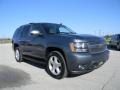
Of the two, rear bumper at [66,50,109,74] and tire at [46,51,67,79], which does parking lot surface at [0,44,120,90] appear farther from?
rear bumper at [66,50,109,74]

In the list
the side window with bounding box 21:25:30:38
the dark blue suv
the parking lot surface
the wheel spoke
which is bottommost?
the parking lot surface

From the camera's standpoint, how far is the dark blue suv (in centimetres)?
570

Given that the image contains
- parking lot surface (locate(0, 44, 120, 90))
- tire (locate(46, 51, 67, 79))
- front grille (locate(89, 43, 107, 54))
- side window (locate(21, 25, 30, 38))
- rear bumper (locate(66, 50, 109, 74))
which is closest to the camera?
parking lot surface (locate(0, 44, 120, 90))

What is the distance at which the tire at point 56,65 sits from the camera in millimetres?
5996

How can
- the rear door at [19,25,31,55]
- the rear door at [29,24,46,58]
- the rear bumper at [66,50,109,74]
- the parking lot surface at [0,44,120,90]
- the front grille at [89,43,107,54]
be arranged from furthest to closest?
the rear door at [19,25,31,55]
the rear door at [29,24,46,58]
the front grille at [89,43,107,54]
the rear bumper at [66,50,109,74]
the parking lot surface at [0,44,120,90]

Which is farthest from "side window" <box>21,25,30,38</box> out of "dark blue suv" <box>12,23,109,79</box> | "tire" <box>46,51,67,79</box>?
"tire" <box>46,51,67,79</box>

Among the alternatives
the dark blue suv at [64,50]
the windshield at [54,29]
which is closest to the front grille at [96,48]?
the dark blue suv at [64,50]

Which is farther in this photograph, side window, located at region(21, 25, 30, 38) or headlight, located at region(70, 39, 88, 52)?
side window, located at region(21, 25, 30, 38)

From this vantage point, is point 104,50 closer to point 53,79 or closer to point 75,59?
point 75,59

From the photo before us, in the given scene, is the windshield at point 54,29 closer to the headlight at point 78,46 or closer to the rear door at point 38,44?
the rear door at point 38,44

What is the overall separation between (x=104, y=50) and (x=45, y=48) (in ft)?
6.72

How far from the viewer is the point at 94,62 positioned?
5.88 m

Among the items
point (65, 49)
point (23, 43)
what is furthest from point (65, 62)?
point (23, 43)

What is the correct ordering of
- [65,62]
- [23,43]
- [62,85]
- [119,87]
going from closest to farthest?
[119,87] < [62,85] < [65,62] < [23,43]
